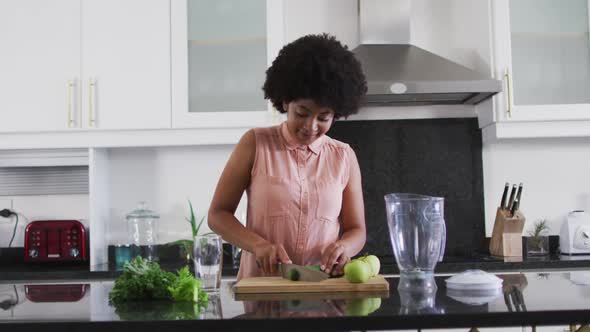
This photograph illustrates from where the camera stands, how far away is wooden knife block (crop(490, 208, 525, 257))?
3014mm

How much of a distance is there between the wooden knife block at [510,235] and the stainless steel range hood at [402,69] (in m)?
0.58

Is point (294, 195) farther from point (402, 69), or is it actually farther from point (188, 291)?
point (402, 69)

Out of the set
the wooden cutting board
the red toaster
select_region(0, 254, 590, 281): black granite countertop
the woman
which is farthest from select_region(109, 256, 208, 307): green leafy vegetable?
the red toaster

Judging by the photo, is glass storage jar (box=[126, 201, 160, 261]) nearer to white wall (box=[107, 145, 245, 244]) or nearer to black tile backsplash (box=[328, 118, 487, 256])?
white wall (box=[107, 145, 245, 244])

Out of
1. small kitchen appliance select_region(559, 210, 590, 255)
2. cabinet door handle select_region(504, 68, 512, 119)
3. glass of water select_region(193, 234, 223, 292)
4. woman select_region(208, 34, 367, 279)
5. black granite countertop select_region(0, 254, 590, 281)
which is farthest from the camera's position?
small kitchen appliance select_region(559, 210, 590, 255)

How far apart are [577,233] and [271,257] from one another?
2.09 metres

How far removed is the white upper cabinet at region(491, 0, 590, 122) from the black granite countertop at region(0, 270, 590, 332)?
171cm

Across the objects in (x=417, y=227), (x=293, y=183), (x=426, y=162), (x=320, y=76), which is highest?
(x=320, y=76)

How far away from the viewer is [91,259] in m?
3.10

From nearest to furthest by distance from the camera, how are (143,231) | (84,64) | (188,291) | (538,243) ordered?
(188,291)
(84,64)
(538,243)
(143,231)

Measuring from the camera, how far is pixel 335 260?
157 cm

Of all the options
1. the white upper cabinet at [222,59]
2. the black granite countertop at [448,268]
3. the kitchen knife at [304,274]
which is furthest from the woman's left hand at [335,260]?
the white upper cabinet at [222,59]

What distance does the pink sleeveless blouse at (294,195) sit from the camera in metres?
1.83

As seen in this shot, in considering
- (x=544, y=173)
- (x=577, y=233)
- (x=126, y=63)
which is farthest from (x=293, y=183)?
(x=544, y=173)
